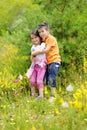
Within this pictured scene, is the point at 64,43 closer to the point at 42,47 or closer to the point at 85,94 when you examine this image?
the point at 42,47

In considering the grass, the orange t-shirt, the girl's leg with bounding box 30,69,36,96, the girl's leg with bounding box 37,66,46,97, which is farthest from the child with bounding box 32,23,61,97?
the grass

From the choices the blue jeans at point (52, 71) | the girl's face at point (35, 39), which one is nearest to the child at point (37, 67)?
the girl's face at point (35, 39)

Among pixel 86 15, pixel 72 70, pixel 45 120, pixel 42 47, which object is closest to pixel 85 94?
pixel 45 120

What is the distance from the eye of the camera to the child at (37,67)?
289 inches

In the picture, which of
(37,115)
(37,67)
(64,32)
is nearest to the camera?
(37,115)

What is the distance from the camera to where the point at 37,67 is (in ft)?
24.6

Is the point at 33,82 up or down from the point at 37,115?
up

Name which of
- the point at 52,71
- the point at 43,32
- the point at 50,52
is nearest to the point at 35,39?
the point at 43,32

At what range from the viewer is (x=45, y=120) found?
520 cm

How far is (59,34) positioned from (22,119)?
3647 mm

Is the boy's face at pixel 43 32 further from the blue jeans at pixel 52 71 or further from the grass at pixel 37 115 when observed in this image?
the grass at pixel 37 115

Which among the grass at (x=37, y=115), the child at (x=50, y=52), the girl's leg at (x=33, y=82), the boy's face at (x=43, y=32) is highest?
the boy's face at (x=43, y=32)

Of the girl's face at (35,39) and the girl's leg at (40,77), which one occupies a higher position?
the girl's face at (35,39)

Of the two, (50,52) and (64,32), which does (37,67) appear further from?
(64,32)
